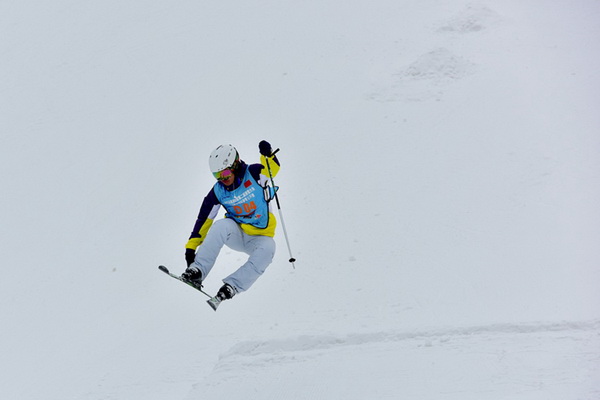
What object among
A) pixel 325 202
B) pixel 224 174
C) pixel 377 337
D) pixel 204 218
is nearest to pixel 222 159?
pixel 224 174

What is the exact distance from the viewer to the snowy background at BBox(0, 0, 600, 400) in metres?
5.92

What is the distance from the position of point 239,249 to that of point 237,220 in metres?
0.36

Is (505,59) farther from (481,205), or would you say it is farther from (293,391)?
(293,391)

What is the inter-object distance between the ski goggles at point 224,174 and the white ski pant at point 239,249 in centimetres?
55

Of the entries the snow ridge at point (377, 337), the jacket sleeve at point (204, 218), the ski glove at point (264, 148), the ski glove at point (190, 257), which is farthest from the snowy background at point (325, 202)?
the ski glove at point (264, 148)

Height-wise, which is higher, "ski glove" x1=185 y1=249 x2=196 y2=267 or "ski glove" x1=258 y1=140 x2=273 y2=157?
"ski glove" x1=258 y1=140 x2=273 y2=157

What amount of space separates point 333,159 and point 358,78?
3256mm

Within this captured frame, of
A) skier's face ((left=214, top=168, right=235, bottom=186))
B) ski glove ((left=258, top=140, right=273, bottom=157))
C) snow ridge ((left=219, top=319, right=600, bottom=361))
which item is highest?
ski glove ((left=258, top=140, right=273, bottom=157))

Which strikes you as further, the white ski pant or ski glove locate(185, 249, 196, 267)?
ski glove locate(185, 249, 196, 267)

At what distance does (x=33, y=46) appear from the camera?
631 inches

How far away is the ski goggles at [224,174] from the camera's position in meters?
6.17

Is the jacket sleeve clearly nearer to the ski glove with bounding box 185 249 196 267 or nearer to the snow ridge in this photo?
the ski glove with bounding box 185 249 196 267

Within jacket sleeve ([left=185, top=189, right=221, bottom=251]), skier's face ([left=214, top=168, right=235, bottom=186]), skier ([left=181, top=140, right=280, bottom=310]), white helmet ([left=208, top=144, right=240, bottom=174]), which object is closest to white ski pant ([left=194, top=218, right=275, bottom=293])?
skier ([left=181, top=140, right=280, bottom=310])

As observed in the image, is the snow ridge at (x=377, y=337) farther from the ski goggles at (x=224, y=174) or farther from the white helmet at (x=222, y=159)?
the white helmet at (x=222, y=159)
